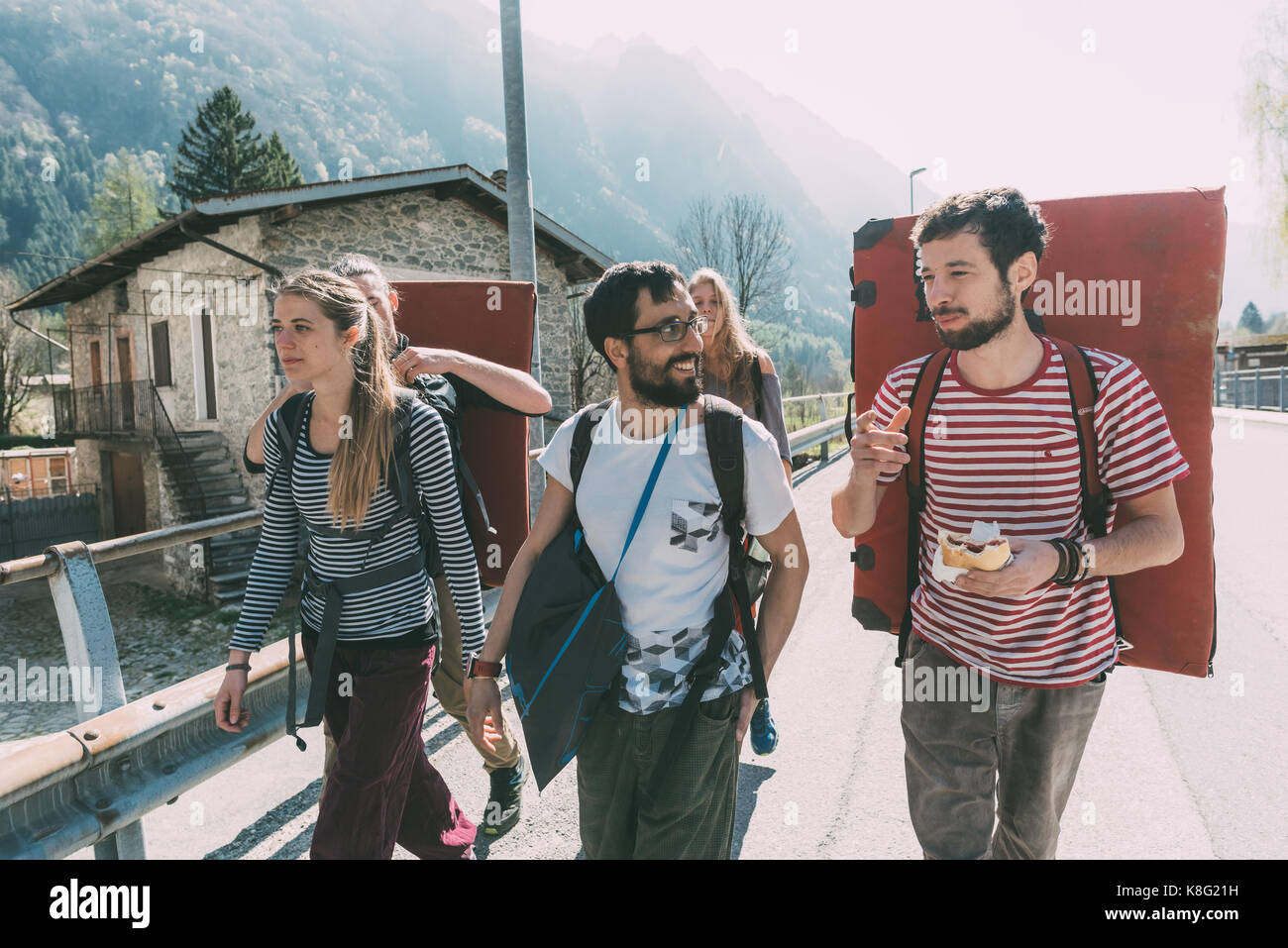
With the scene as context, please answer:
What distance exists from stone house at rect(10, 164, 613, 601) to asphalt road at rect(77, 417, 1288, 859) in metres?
12.2

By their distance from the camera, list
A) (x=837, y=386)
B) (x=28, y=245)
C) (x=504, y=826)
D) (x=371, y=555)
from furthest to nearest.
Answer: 1. (x=28, y=245)
2. (x=837, y=386)
3. (x=504, y=826)
4. (x=371, y=555)

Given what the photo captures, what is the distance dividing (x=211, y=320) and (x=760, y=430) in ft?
55.9

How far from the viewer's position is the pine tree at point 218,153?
A: 44.6 meters

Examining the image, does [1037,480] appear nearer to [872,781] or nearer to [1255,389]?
[872,781]

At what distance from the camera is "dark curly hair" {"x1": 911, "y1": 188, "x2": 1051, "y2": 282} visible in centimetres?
188

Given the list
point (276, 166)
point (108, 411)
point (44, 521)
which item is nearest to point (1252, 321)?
point (276, 166)

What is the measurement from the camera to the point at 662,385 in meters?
1.96

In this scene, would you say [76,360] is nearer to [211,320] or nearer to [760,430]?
[211,320]

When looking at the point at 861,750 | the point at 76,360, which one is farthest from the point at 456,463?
the point at 76,360

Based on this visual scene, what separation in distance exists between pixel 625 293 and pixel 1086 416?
3.76 ft

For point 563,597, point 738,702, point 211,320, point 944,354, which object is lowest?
point 738,702

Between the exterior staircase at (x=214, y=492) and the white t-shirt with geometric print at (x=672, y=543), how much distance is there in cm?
1519

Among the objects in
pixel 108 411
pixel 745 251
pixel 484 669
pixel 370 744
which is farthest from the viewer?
pixel 745 251
